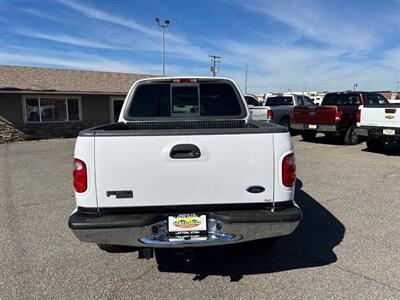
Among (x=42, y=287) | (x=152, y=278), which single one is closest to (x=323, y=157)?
(x=152, y=278)

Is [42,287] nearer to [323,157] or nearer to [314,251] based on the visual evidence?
[314,251]

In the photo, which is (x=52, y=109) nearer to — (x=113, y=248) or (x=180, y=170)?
(x=113, y=248)

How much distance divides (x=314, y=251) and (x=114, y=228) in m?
2.31

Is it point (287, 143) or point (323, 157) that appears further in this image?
point (323, 157)

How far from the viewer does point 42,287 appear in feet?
9.36

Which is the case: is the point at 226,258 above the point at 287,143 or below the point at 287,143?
below

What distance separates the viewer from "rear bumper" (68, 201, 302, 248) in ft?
8.27

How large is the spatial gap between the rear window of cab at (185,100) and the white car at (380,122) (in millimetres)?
6882

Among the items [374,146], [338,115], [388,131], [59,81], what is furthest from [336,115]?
[59,81]

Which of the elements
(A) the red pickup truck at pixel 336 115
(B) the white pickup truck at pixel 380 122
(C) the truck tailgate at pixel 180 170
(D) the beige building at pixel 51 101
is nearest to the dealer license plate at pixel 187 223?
(C) the truck tailgate at pixel 180 170

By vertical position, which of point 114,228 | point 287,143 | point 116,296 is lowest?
point 116,296

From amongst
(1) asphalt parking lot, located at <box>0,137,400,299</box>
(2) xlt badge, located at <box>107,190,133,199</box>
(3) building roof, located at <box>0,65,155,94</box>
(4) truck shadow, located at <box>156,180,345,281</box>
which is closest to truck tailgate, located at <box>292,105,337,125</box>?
(1) asphalt parking lot, located at <box>0,137,400,299</box>

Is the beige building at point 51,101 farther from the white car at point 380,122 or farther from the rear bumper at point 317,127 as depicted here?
the white car at point 380,122

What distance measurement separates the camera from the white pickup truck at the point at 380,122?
28.9ft
